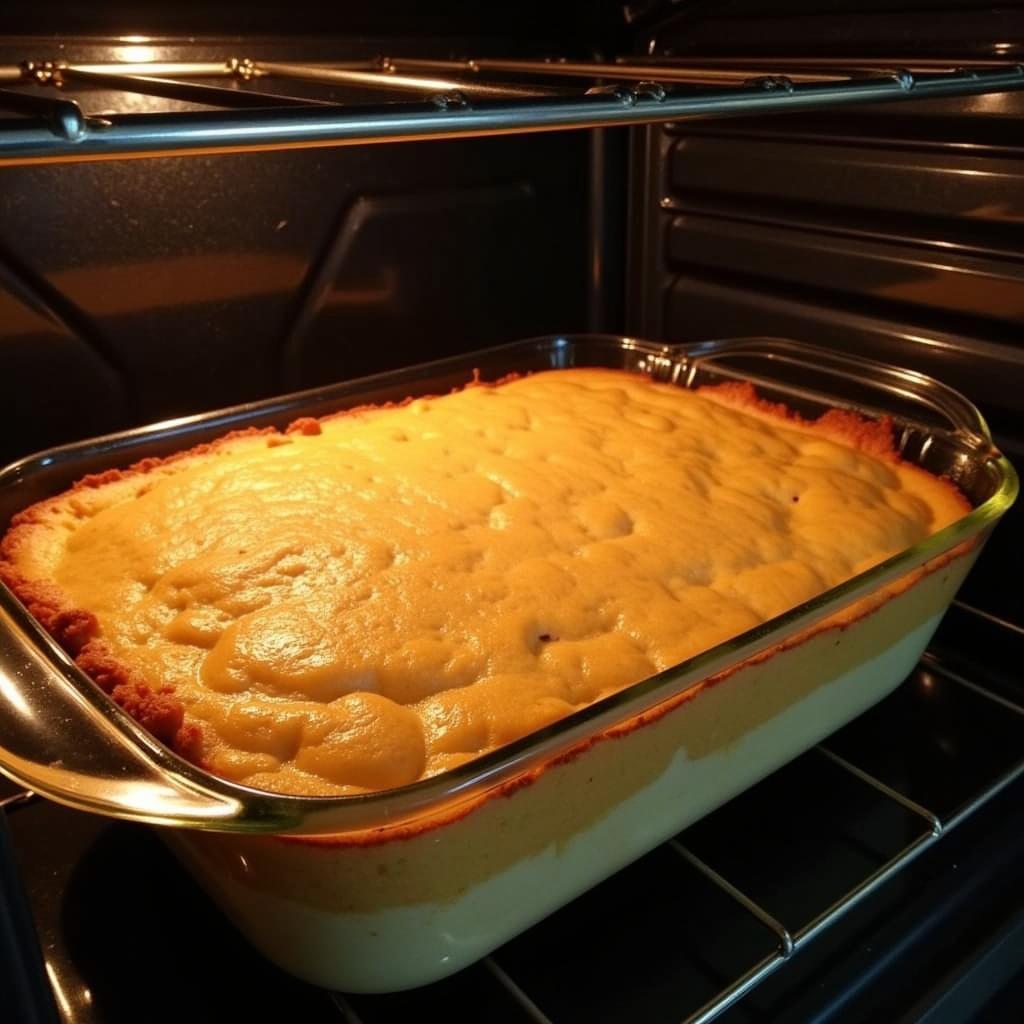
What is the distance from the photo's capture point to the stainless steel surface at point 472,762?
19.2 inches

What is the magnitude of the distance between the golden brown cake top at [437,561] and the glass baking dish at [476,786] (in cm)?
5

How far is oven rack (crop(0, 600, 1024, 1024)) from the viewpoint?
0.61 m

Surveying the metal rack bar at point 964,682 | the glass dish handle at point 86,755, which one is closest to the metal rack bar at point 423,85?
the glass dish handle at point 86,755

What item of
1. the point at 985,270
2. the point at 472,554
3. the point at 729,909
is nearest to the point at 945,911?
the point at 729,909

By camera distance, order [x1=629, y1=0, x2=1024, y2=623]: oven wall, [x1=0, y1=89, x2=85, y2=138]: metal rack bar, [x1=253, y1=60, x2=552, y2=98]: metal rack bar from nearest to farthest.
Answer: [x1=0, y1=89, x2=85, y2=138]: metal rack bar → [x1=253, y1=60, x2=552, y2=98]: metal rack bar → [x1=629, y1=0, x2=1024, y2=623]: oven wall

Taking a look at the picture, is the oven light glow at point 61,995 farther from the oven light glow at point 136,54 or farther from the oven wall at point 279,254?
the oven light glow at point 136,54

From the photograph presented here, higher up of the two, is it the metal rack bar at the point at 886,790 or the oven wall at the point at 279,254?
the oven wall at the point at 279,254

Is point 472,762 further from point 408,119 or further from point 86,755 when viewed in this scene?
point 408,119

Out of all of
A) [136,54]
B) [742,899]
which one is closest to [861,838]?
[742,899]

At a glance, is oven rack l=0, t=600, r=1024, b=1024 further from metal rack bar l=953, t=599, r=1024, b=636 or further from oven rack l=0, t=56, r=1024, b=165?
oven rack l=0, t=56, r=1024, b=165

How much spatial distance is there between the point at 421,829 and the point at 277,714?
0.13m

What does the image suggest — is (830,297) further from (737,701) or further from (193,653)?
(193,653)

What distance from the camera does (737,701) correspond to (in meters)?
0.66

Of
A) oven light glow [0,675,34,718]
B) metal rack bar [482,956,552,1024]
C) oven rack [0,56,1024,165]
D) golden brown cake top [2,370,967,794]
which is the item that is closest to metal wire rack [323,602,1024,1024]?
metal rack bar [482,956,552,1024]
